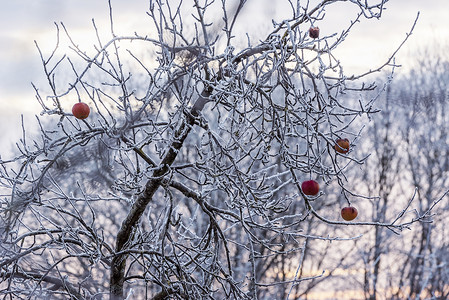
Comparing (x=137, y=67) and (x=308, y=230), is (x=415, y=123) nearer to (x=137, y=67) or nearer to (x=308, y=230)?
(x=308, y=230)

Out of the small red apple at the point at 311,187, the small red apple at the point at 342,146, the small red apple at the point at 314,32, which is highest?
the small red apple at the point at 314,32

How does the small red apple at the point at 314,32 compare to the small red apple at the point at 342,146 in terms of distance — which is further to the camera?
the small red apple at the point at 314,32

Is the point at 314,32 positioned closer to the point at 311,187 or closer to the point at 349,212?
→ the point at 311,187

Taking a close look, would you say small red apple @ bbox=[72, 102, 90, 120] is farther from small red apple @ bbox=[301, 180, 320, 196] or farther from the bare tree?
small red apple @ bbox=[301, 180, 320, 196]

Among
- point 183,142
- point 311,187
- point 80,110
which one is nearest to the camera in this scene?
point 311,187

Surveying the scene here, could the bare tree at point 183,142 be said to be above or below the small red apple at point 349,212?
above

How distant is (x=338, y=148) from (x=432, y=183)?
15.3 metres

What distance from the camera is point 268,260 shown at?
53.8ft

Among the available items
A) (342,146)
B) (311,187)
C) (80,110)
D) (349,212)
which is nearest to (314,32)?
(342,146)

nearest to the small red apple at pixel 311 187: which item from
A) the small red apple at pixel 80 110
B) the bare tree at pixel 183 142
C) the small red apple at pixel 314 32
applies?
the bare tree at pixel 183 142

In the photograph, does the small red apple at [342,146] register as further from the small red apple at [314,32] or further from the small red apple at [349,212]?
the small red apple at [314,32]

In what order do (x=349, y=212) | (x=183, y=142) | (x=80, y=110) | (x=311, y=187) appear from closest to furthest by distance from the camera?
(x=311, y=187), (x=80, y=110), (x=349, y=212), (x=183, y=142)

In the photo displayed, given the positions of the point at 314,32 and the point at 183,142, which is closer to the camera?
the point at 314,32

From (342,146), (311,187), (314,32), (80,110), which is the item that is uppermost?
(314,32)
